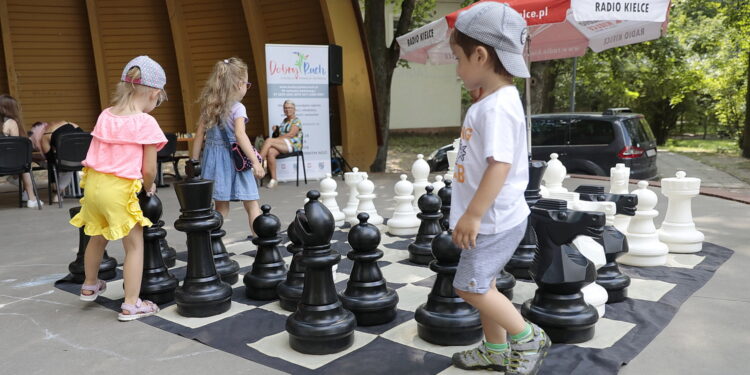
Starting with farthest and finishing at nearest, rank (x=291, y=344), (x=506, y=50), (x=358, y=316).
Result: (x=358, y=316), (x=291, y=344), (x=506, y=50)

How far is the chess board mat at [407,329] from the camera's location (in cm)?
206

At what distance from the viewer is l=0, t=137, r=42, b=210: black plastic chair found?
5.73 m

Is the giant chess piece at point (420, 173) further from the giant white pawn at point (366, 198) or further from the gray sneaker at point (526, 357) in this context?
the gray sneaker at point (526, 357)

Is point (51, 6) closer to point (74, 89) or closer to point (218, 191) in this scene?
point (74, 89)

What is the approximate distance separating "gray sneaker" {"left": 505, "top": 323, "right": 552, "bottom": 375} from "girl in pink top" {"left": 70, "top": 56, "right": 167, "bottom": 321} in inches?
65.4

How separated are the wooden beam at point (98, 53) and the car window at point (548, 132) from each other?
6.26m

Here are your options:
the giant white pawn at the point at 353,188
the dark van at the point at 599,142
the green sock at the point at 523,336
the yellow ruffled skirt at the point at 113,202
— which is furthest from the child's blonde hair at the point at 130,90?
the dark van at the point at 599,142

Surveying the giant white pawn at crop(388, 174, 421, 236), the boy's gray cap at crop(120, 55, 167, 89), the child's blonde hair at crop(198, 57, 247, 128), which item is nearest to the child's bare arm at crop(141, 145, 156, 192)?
the boy's gray cap at crop(120, 55, 167, 89)

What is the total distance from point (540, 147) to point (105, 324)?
6956mm

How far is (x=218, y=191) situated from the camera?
383cm

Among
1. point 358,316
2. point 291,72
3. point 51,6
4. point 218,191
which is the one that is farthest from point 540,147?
point 51,6

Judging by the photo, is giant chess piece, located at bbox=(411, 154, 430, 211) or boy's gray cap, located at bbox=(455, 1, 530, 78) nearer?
boy's gray cap, located at bbox=(455, 1, 530, 78)

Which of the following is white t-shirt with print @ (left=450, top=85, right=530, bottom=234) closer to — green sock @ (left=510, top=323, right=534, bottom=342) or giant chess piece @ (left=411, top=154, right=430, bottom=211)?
green sock @ (left=510, top=323, right=534, bottom=342)

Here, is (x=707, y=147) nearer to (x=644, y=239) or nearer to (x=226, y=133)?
(x=644, y=239)
